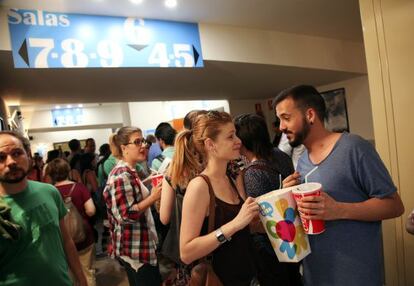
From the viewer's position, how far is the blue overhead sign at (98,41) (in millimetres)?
2566

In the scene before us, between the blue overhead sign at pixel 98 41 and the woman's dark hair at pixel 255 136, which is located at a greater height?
the blue overhead sign at pixel 98 41

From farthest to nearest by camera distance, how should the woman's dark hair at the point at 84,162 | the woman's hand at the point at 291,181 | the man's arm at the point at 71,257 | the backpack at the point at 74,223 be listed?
the woman's dark hair at the point at 84,162 → the backpack at the point at 74,223 → the man's arm at the point at 71,257 → the woman's hand at the point at 291,181

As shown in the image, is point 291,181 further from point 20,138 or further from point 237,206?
point 20,138

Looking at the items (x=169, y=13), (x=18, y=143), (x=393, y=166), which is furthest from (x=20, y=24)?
(x=393, y=166)

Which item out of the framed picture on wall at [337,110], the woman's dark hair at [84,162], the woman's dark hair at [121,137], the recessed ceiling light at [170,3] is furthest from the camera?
the framed picture on wall at [337,110]

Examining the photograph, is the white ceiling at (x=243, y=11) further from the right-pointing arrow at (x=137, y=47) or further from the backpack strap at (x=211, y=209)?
the backpack strap at (x=211, y=209)

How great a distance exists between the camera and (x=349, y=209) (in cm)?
117

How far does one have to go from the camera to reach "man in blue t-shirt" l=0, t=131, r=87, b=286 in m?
1.36

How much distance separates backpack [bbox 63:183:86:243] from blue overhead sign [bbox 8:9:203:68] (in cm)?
125

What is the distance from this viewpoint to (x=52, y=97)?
477cm

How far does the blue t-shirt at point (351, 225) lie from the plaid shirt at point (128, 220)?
3.81 feet

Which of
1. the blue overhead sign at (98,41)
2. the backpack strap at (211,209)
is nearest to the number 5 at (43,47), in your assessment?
the blue overhead sign at (98,41)

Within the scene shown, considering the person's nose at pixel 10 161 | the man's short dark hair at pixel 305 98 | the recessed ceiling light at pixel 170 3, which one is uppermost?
the recessed ceiling light at pixel 170 3

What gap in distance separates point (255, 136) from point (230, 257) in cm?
86
